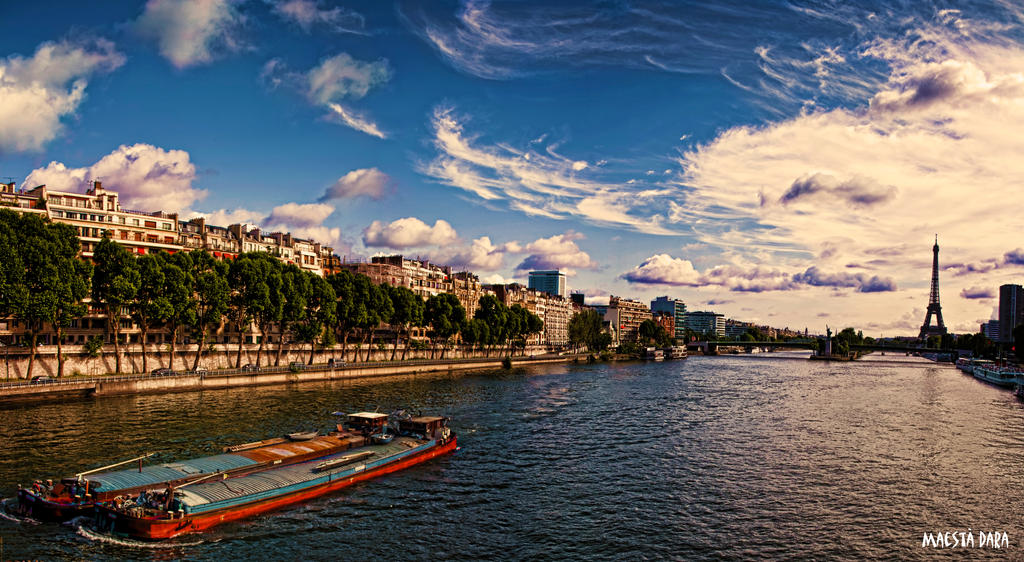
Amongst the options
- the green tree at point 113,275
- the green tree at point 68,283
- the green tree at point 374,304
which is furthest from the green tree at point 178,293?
the green tree at point 374,304

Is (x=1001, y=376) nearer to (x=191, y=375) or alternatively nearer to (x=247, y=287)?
(x=247, y=287)

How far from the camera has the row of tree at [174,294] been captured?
78.4 meters

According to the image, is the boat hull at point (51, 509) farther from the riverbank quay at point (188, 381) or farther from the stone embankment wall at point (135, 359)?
the stone embankment wall at point (135, 359)

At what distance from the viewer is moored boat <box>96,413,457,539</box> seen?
3341 cm

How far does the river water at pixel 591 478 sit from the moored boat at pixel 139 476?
1308mm

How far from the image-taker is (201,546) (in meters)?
32.3

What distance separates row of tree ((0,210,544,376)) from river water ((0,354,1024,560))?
14.9 m

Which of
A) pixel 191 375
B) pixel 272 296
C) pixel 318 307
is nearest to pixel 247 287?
pixel 272 296

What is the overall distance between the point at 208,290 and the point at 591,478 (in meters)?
74.1

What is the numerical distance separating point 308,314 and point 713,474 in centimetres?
8966

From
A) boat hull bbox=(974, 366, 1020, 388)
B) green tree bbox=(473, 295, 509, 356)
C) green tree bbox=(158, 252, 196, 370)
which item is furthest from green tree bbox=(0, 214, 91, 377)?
boat hull bbox=(974, 366, 1020, 388)

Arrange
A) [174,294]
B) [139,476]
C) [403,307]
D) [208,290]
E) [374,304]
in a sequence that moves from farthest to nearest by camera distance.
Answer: [403,307], [374,304], [208,290], [174,294], [139,476]

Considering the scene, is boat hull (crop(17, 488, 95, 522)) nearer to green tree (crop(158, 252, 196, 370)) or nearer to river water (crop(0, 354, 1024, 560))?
river water (crop(0, 354, 1024, 560))

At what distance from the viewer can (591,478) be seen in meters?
48.0
